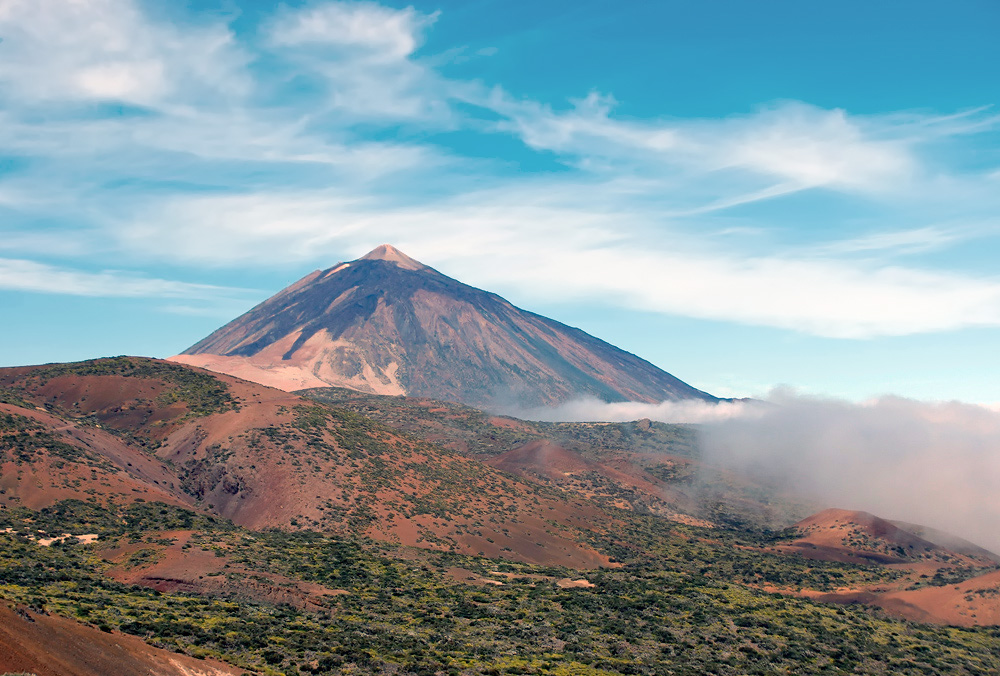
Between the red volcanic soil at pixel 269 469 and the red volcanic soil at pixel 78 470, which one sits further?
the red volcanic soil at pixel 269 469

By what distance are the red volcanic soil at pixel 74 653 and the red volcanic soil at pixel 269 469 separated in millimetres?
36448

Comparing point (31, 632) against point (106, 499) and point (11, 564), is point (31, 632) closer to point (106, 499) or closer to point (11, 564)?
point (11, 564)

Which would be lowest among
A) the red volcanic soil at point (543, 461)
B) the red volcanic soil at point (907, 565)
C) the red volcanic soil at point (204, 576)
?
the red volcanic soil at point (907, 565)

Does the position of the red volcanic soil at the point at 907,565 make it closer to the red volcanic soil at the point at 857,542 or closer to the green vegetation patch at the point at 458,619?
the red volcanic soil at the point at 857,542

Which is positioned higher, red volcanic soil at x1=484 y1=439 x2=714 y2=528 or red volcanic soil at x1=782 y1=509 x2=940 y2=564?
red volcanic soil at x1=484 y1=439 x2=714 y2=528

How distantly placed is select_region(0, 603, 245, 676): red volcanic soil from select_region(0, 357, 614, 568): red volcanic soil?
36448 mm

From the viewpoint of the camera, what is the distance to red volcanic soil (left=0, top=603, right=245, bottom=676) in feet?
63.1

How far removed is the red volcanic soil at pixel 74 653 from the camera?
63.1 ft

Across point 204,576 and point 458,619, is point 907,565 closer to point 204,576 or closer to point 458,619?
point 458,619

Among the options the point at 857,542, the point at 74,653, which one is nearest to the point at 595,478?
the point at 857,542

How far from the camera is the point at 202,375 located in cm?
9744

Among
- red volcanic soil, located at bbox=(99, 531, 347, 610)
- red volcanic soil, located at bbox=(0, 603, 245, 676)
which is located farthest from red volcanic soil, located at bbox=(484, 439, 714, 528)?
red volcanic soil, located at bbox=(0, 603, 245, 676)

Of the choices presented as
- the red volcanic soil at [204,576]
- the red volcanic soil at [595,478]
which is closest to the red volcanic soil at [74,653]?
the red volcanic soil at [204,576]

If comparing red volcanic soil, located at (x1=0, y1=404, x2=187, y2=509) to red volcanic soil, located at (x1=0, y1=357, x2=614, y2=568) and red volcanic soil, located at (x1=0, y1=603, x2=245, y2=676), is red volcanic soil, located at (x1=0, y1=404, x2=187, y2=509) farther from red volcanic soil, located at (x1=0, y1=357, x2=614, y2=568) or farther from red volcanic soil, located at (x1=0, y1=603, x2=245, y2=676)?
red volcanic soil, located at (x1=0, y1=603, x2=245, y2=676)
